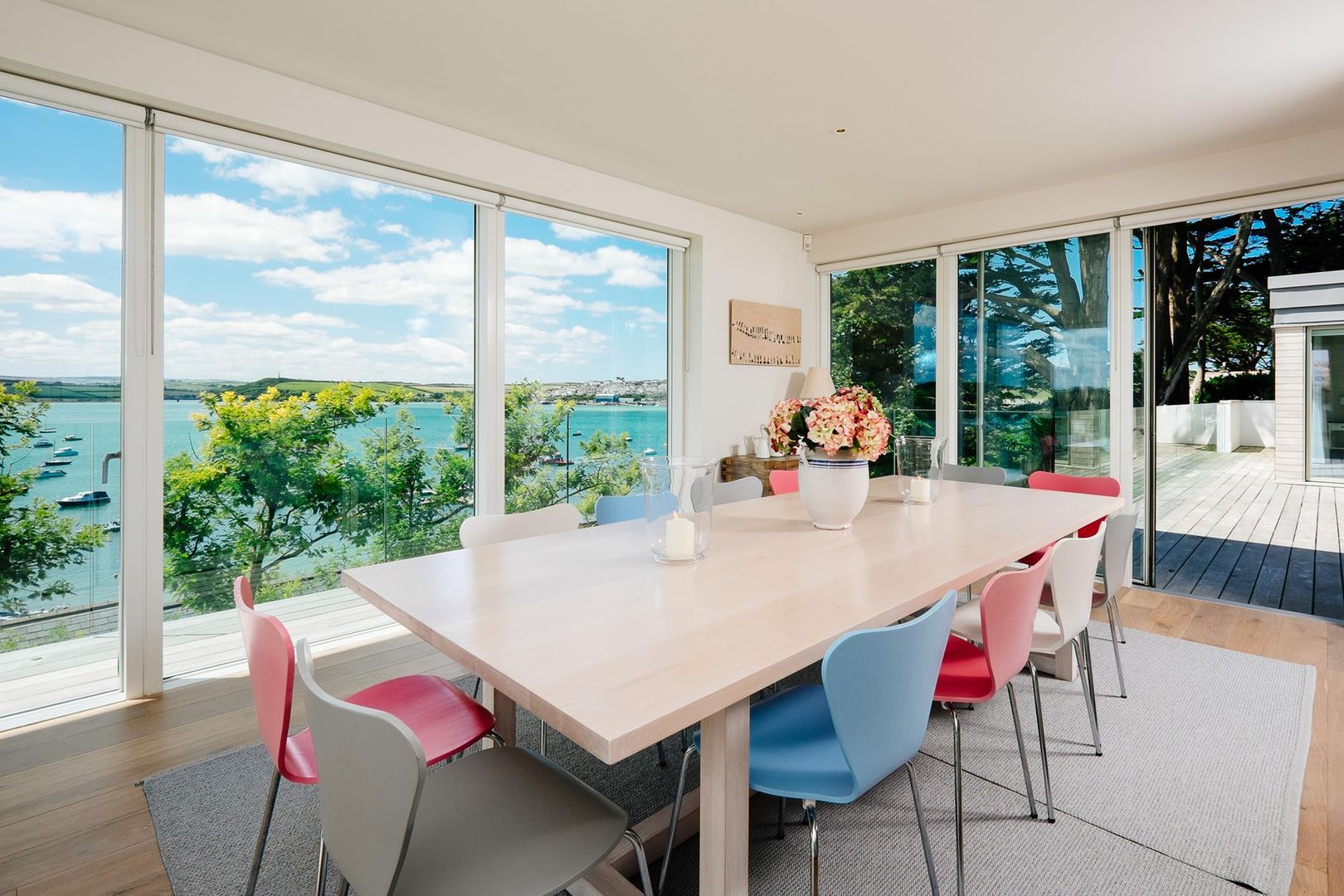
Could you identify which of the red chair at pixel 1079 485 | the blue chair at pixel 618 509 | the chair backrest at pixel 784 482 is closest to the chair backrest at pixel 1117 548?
the red chair at pixel 1079 485

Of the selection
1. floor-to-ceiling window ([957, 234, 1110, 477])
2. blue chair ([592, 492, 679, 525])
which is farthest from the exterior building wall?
blue chair ([592, 492, 679, 525])

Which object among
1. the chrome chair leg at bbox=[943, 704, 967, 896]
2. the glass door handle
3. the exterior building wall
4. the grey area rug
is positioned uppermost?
the exterior building wall

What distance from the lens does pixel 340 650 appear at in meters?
3.19

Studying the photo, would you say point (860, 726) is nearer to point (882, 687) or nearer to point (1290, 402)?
point (882, 687)

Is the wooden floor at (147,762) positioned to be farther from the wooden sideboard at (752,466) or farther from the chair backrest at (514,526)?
the wooden sideboard at (752,466)

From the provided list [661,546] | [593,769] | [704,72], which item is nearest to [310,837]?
[593,769]

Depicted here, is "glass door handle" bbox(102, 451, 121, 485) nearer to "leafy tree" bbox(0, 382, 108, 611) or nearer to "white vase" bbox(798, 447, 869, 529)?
"leafy tree" bbox(0, 382, 108, 611)

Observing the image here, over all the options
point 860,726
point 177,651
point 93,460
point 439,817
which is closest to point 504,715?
point 439,817

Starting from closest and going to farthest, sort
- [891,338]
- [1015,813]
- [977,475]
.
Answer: [1015,813] < [977,475] < [891,338]

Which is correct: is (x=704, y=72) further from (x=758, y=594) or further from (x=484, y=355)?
(x=758, y=594)

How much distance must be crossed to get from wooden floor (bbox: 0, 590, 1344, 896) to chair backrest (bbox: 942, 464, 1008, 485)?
1033mm

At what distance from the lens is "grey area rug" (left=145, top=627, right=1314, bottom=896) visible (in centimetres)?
168

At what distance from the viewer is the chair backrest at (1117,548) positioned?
2.46 m

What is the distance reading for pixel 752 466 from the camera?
506cm
